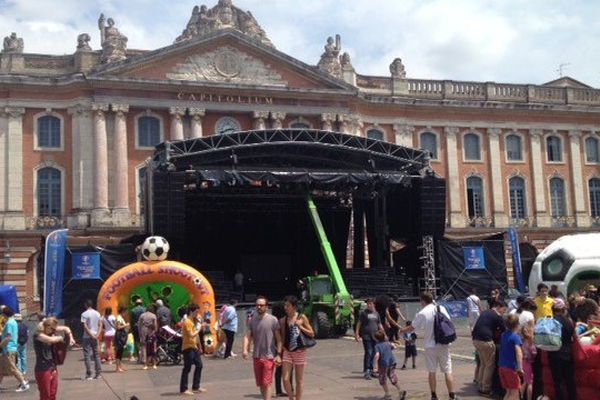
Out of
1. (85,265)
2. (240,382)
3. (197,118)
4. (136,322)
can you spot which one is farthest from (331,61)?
(240,382)

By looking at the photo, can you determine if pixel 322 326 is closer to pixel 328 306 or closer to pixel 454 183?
pixel 328 306

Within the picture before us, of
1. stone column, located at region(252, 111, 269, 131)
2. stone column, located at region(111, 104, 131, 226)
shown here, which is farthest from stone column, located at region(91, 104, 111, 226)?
stone column, located at region(252, 111, 269, 131)

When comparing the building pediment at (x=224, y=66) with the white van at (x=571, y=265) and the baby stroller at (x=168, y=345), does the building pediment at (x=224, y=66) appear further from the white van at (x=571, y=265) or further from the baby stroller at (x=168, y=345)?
the baby stroller at (x=168, y=345)

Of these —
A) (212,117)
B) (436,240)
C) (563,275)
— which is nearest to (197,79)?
(212,117)

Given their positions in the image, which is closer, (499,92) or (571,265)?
(571,265)

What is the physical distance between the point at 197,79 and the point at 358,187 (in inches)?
462

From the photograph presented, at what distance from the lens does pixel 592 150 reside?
4609 centimetres

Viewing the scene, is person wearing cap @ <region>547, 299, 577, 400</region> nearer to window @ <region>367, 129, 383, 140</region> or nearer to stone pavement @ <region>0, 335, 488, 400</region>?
stone pavement @ <region>0, 335, 488, 400</region>

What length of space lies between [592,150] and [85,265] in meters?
32.4

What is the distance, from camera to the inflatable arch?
20781 mm

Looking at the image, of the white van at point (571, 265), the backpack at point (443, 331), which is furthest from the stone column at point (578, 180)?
the backpack at point (443, 331)

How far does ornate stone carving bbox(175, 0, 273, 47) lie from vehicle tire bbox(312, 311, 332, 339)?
20.0 meters

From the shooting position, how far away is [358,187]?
2997 cm

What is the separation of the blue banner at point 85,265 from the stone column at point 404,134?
21.4 m
